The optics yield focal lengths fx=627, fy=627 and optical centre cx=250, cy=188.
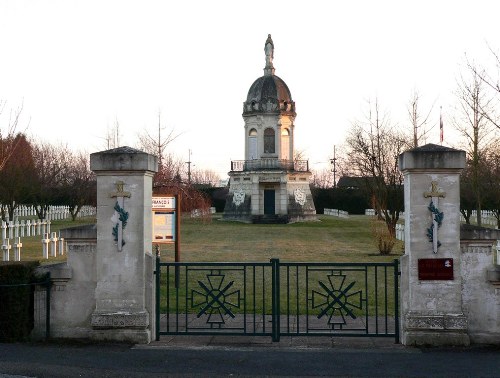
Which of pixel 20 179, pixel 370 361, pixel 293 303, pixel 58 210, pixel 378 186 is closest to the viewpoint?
pixel 370 361

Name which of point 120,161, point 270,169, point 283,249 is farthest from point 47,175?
point 120,161

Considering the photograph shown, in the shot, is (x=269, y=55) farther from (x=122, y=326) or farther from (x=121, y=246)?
(x=122, y=326)

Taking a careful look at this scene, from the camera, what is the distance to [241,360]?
8.26 metres

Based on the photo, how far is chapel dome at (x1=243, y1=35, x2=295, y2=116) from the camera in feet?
182

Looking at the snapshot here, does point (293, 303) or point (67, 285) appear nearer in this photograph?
point (67, 285)

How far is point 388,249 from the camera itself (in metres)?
26.0

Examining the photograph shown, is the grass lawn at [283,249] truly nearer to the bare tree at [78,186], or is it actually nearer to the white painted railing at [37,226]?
the white painted railing at [37,226]

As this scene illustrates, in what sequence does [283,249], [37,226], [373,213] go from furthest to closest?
[373,213] < [37,226] < [283,249]

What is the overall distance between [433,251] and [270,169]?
46450 millimetres

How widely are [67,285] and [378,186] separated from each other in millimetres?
23928

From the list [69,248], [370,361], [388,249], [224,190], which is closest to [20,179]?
[388,249]

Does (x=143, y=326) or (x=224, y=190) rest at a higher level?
(x=224, y=190)

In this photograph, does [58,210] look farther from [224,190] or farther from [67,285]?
[67,285]

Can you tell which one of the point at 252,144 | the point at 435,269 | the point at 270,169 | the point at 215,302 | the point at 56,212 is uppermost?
the point at 252,144
